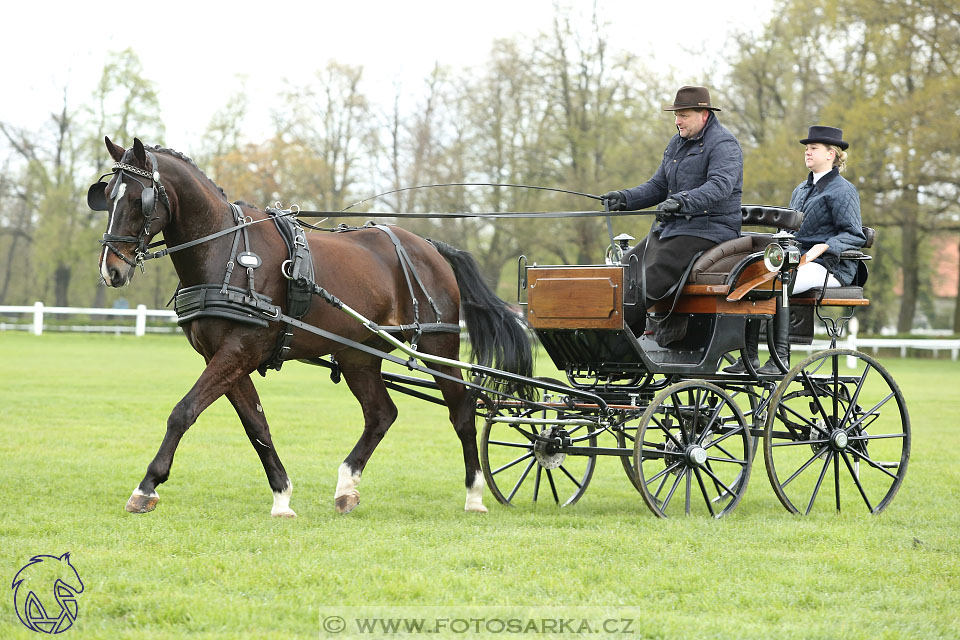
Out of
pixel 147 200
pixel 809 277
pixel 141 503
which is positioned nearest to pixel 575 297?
pixel 809 277

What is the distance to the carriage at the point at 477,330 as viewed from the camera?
6.14m

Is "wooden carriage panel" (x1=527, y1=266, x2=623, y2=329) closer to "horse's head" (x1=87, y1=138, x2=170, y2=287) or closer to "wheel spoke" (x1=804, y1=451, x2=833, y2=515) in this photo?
"wheel spoke" (x1=804, y1=451, x2=833, y2=515)

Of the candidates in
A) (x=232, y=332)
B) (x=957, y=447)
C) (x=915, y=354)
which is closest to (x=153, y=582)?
(x=232, y=332)

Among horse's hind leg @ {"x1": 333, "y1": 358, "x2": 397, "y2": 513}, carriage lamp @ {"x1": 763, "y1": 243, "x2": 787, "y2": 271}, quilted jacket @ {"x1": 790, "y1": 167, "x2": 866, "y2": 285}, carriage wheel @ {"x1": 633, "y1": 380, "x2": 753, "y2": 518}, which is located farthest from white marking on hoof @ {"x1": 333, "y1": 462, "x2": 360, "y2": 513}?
quilted jacket @ {"x1": 790, "y1": 167, "x2": 866, "y2": 285}

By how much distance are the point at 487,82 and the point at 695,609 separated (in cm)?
3086

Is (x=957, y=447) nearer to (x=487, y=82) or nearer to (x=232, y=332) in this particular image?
(x=232, y=332)

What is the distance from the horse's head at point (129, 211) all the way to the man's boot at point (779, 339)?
3865 millimetres

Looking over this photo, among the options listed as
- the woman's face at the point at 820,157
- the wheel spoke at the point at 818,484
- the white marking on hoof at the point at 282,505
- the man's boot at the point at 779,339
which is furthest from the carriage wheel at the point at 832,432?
the white marking on hoof at the point at 282,505

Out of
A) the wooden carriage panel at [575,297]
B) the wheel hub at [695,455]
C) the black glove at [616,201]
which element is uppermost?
the black glove at [616,201]

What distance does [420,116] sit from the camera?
Answer: 36.4 metres

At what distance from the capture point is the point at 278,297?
6414mm

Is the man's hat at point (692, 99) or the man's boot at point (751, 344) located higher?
the man's hat at point (692, 99)

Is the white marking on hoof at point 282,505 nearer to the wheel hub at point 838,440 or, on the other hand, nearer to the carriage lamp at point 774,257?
the carriage lamp at point 774,257

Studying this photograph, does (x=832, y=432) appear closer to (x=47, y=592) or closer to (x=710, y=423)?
(x=710, y=423)
